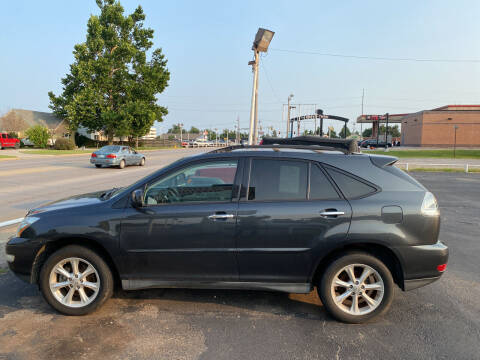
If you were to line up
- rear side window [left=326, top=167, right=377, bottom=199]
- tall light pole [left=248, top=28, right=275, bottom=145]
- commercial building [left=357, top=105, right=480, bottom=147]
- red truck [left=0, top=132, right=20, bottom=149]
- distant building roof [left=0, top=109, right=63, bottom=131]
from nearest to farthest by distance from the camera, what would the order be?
1. rear side window [left=326, top=167, right=377, bottom=199]
2. tall light pole [left=248, top=28, right=275, bottom=145]
3. red truck [left=0, top=132, right=20, bottom=149]
4. distant building roof [left=0, top=109, right=63, bottom=131]
5. commercial building [left=357, top=105, right=480, bottom=147]

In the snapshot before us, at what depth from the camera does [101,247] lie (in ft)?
11.4

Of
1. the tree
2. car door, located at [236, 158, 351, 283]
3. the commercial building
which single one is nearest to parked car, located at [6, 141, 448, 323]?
car door, located at [236, 158, 351, 283]

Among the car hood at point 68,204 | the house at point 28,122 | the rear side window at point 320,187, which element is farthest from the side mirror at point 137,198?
the house at point 28,122

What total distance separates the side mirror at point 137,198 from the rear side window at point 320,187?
5.60 ft

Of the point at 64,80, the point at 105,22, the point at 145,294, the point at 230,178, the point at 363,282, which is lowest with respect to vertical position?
the point at 145,294

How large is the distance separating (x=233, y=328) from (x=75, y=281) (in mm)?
1670

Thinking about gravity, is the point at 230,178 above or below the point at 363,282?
above

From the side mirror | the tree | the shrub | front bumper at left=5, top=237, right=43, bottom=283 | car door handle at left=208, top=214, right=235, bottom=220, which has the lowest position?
front bumper at left=5, top=237, right=43, bottom=283

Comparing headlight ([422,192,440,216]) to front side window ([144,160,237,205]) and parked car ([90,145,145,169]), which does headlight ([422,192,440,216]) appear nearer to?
front side window ([144,160,237,205])

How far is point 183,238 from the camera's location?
3.32 metres

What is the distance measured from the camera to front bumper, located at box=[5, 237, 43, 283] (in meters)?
3.41

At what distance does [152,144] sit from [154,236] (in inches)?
2881

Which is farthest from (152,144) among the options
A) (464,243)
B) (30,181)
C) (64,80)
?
(464,243)

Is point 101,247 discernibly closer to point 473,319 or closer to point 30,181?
point 473,319
